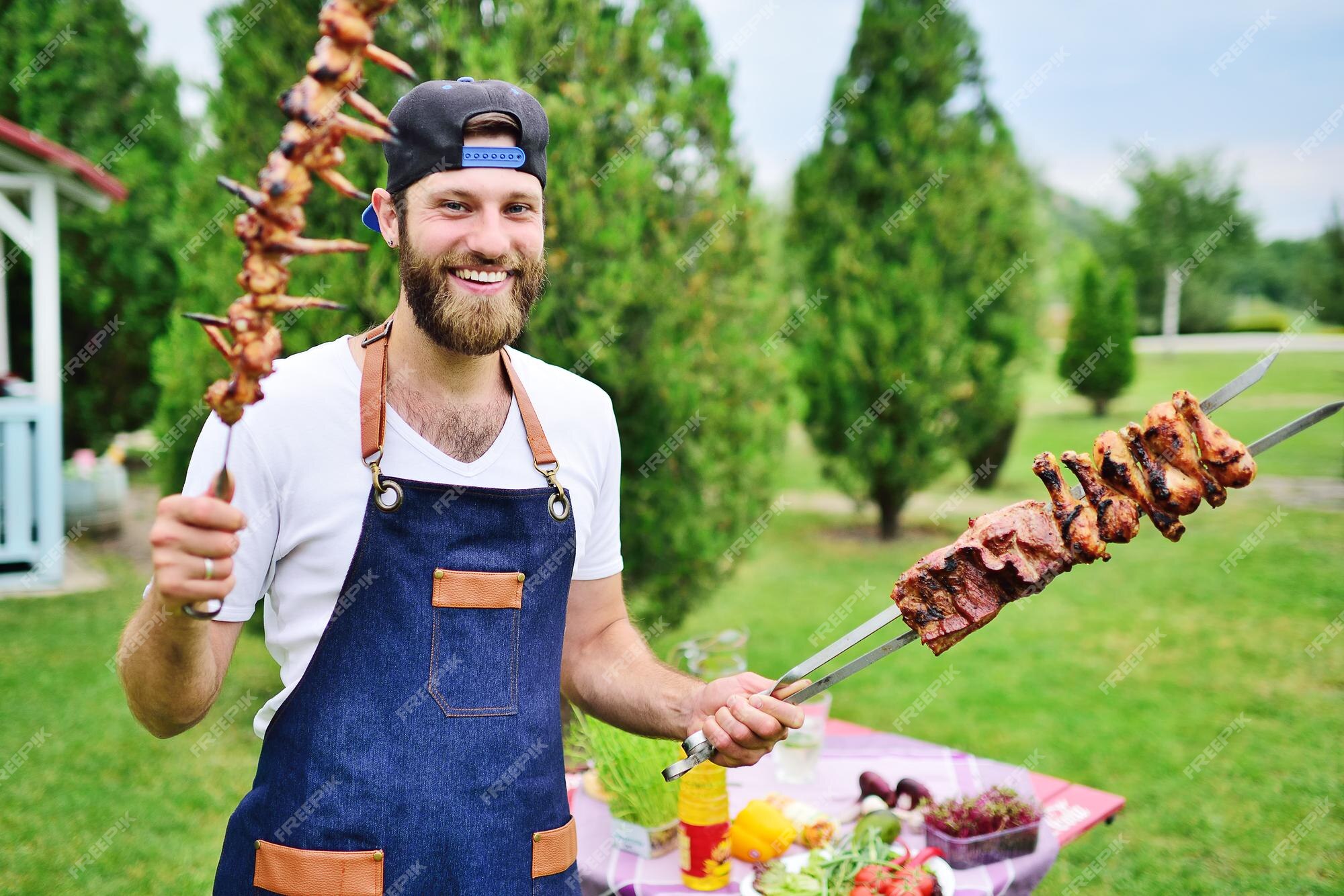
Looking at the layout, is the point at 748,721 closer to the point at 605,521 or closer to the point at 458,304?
the point at 605,521

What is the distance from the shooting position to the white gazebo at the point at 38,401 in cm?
846

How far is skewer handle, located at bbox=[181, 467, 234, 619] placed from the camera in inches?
61.3

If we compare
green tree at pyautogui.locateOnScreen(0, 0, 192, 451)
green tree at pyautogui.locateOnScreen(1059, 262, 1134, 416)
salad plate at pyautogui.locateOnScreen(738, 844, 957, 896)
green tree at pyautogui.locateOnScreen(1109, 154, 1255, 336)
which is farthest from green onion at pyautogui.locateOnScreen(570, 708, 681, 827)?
green tree at pyautogui.locateOnScreen(1109, 154, 1255, 336)

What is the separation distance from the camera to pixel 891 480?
1030cm

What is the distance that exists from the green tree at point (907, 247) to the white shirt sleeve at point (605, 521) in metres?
→ 7.49

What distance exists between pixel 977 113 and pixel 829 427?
3.41 meters

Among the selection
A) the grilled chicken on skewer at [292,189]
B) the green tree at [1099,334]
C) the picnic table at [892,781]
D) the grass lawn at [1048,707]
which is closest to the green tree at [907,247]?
the grass lawn at [1048,707]

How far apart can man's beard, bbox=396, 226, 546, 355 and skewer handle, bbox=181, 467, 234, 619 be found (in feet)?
2.23

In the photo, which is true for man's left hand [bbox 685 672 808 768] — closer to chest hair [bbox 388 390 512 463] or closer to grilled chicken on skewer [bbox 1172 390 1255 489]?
chest hair [bbox 388 390 512 463]

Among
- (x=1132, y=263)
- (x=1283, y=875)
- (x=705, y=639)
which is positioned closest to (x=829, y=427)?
(x=1283, y=875)

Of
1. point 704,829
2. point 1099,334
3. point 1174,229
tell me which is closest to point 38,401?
point 704,829

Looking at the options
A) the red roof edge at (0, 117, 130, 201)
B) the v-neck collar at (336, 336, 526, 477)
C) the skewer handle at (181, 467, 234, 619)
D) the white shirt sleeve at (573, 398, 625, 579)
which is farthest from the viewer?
the red roof edge at (0, 117, 130, 201)

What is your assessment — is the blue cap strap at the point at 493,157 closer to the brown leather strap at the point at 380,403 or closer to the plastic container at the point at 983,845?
the brown leather strap at the point at 380,403

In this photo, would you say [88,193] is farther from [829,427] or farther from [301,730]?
[301,730]
